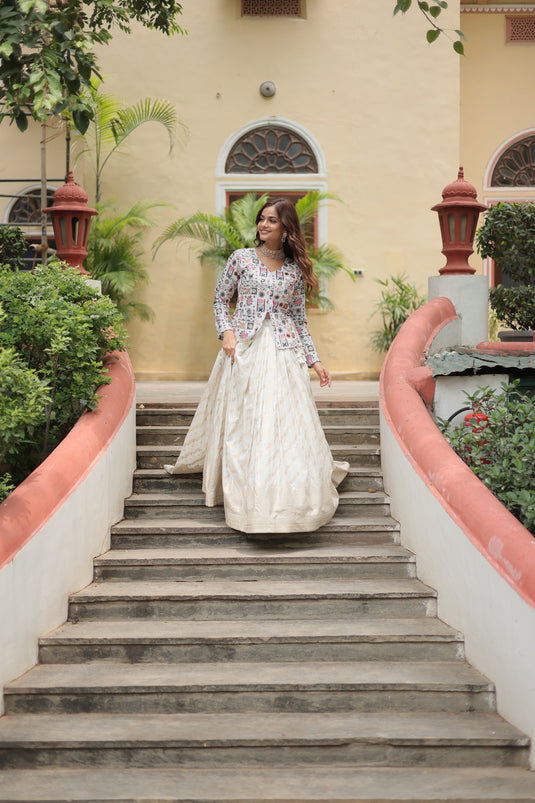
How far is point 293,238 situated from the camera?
15.7 feet

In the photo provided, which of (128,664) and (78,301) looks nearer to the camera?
(128,664)

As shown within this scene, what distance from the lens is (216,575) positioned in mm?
4461

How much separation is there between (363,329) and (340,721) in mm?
7002

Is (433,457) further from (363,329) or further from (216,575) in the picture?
(363,329)

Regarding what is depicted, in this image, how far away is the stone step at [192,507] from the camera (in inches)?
197

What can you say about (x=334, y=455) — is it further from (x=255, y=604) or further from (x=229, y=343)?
(x=255, y=604)

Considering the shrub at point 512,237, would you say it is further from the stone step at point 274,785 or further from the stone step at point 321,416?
the stone step at point 274,785

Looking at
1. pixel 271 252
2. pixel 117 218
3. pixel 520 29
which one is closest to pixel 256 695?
pixel 271 252

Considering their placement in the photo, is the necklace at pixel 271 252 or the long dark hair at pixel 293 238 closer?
the long dark hair at pixel 293 238

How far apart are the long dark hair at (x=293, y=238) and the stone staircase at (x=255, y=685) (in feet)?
4.83

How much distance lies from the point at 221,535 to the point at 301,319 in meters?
1.38

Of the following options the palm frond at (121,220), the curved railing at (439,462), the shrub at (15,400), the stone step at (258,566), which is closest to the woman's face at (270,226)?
the curved railing at (439,462)

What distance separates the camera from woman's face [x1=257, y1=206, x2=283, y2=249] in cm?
472

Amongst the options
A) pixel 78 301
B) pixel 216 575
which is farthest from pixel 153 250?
pixel 216 575
